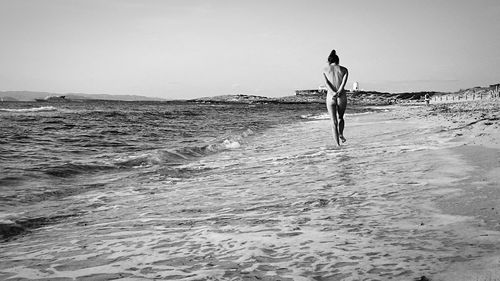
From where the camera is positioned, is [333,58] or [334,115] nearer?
[334,115]

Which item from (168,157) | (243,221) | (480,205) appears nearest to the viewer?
(480,205)

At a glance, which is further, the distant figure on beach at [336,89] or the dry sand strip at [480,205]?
the distant figure on beach at [336,89]

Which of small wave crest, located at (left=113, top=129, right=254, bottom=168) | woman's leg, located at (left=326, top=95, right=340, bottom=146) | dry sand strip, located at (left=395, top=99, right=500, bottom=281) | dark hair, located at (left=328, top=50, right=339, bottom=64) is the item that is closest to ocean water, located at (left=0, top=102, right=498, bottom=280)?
dry sand strip, located at (left=395, top=99, right=500, bottom=281)

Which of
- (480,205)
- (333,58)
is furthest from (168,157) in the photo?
(480,205)

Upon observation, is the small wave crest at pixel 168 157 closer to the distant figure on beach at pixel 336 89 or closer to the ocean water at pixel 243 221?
the ocean water at pixel 243 221

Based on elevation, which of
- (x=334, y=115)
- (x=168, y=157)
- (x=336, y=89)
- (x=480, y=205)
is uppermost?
(x=336, y=89)

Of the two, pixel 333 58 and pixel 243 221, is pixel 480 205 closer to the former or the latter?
pixel 243 221

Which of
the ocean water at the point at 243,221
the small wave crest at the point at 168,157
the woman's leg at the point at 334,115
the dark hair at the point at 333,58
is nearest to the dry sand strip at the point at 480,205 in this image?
the ocean water at the point at 243,221

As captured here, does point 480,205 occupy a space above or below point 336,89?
below

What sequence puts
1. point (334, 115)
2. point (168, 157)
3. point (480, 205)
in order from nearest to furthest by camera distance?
point (480, 205) < point (334, 115) < point (168, 157)

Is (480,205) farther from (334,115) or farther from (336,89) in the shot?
(336,89)

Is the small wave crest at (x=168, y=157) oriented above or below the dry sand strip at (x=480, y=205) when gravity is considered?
below

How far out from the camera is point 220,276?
→ 6.76 ft

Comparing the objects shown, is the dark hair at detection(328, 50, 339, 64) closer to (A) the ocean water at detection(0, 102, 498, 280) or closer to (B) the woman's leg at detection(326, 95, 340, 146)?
(B) the woman's leg at detection(326, 95, 340, 146)
